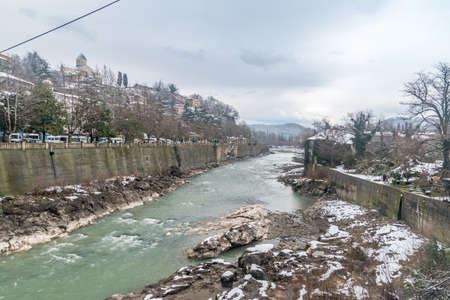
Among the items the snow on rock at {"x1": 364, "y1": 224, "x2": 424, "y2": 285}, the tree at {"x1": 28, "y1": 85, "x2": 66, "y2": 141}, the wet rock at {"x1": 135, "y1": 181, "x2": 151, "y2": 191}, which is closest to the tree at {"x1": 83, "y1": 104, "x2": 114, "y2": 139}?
the tree at {"x1": 28, "y1": 85, "x2": 66, "y2": 141}

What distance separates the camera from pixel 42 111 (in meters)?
20.7

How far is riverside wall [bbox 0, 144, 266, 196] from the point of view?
15.6 m

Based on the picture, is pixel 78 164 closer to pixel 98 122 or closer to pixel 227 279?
pixel 98 122

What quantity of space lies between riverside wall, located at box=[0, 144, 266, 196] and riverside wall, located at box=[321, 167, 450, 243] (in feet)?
71.2

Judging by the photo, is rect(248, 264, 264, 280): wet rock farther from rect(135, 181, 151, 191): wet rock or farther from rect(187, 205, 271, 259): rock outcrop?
rect(135, 181, 151, 191): wet rock

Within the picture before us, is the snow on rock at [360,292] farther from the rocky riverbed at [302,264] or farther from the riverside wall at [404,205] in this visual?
the riverside wall at [404,205]

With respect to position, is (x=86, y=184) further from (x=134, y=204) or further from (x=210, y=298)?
(x=210, y=298)

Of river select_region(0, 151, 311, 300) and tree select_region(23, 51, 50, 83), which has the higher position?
tree select_region(23, 51, 50, 83)

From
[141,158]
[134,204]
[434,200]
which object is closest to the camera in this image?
[434,200]

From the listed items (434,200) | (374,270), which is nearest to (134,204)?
(374,270)

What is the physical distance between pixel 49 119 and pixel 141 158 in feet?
34.3

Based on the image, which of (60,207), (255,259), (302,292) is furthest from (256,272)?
(60,207)

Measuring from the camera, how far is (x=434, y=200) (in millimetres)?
11273

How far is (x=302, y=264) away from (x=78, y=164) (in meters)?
19.1
